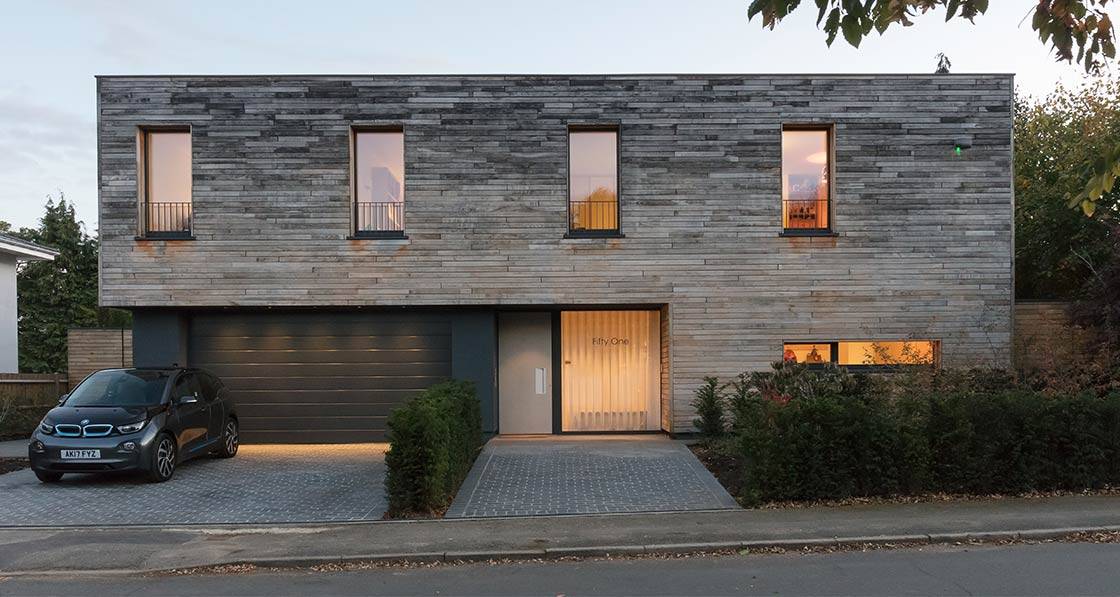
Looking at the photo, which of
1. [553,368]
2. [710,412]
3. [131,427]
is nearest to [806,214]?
[710,412]

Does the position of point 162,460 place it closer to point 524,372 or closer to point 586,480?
point 586,480

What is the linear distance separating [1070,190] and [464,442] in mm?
14686

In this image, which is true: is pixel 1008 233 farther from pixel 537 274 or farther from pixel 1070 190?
pixel 537 274

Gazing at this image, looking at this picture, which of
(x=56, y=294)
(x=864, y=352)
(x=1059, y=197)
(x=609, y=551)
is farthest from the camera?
(x=56, y=294)

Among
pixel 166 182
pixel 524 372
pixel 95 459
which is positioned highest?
pixel 166 182

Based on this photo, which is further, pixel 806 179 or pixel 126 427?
pixel 806 179

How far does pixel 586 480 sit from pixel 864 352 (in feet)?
21.5

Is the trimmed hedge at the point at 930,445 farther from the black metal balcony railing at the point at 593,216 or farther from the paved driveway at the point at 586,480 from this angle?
the black metal balcony railing at the point at 593,216

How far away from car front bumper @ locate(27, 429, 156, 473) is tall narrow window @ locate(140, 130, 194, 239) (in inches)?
190

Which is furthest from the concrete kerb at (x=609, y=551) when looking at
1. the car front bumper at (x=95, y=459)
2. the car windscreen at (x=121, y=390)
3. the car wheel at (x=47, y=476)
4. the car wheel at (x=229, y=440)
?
the car wheel at (x=229, y=440)

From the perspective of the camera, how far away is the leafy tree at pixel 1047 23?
427cm

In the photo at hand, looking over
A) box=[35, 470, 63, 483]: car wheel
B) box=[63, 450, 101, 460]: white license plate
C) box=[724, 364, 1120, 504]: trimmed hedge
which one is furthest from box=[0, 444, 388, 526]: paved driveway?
box=[724, 364, 1120, 504]: trimmed hedge

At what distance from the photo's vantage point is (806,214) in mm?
14688

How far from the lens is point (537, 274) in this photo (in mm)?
14219
